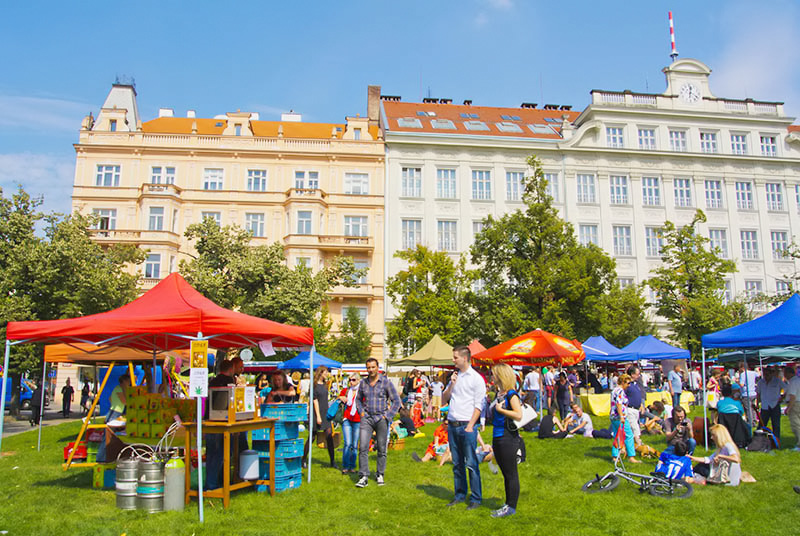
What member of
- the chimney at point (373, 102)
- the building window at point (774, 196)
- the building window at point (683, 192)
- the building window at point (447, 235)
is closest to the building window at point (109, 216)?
the chimney at point (373, 102)

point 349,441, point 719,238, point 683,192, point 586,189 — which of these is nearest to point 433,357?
point 349,441

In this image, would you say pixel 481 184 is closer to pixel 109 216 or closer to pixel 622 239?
pixel 622 239

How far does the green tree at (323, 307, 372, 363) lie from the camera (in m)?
35.8

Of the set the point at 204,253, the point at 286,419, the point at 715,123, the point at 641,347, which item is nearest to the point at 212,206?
the point at 204,253

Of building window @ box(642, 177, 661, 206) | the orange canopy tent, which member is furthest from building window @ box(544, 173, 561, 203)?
the orange canopy tent

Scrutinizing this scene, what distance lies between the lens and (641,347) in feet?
86.3

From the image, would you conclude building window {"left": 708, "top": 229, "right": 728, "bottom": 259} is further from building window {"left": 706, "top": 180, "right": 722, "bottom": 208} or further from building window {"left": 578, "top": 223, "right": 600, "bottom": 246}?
building window {"left": 578, "top": 223, "right": 600, "bottom": 246}

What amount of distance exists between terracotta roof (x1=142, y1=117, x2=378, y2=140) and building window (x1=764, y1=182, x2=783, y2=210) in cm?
2923

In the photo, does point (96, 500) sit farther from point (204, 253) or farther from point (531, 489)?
point (204, 253)

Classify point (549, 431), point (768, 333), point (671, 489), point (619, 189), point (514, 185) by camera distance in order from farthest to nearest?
point (619, 189) → point (514, 185) → point (549, 431) → point (768, 333) → point (671, 489)

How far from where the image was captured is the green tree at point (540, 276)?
31016 mm

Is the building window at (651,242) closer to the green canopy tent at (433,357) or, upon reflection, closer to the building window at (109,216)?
the green canopy tent at (433,357)

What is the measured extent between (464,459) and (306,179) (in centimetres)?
3574

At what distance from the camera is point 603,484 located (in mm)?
9555
